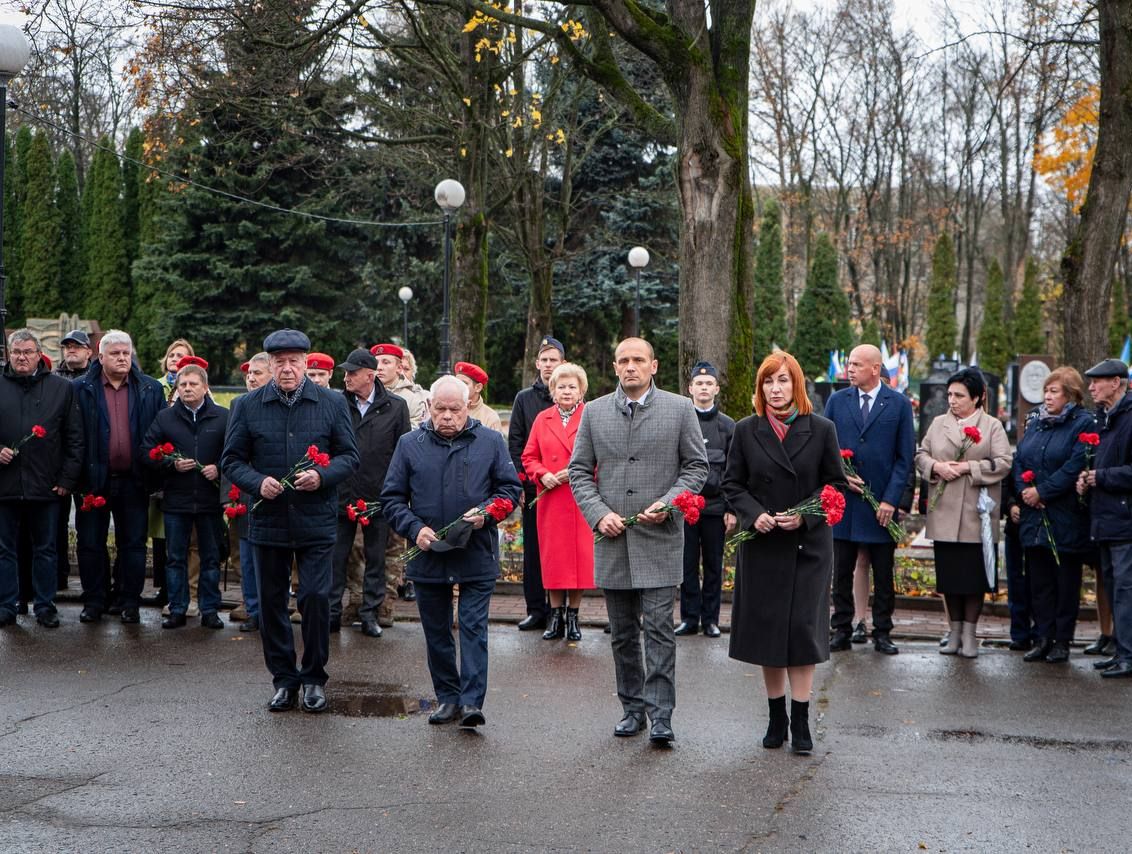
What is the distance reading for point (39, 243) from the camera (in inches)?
2133

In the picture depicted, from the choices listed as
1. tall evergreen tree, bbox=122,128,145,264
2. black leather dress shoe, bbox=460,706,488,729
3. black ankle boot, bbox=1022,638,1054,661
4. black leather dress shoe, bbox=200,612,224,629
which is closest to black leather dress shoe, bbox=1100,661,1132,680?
black ankle boot, bbox=1022,638,1054,661

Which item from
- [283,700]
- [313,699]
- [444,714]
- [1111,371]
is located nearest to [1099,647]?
[1111,371]

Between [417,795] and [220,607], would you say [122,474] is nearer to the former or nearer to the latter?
[220,607]

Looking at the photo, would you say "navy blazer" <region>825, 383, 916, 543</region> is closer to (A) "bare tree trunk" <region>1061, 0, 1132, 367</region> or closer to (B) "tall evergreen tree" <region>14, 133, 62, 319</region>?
(A) "bare tree trunk" <region>1061, 0, 1132, 367</region>

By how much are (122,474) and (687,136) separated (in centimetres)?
683

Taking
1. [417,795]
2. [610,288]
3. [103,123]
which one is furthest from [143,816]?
[103,123]

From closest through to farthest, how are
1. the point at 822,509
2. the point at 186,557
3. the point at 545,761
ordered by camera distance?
the point at 545,761
the point at 822,509
the point at 186,557

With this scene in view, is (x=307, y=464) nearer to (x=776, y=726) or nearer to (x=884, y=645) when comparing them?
(x=776, y=726)

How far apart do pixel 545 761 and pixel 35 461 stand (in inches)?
225

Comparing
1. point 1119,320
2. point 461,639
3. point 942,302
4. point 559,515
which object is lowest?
point 461,639

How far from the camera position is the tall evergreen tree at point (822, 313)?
4888 cm

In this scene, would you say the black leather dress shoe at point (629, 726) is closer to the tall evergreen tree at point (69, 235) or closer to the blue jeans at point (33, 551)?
the blue jeans at point (33, 551)

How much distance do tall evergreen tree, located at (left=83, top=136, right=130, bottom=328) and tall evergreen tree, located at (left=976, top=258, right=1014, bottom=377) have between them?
117 ft

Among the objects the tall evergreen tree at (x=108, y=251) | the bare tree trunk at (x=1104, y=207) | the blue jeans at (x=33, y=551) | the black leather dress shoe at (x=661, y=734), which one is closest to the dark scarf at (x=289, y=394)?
the black leather dress shoe at (x=661, y=734)
